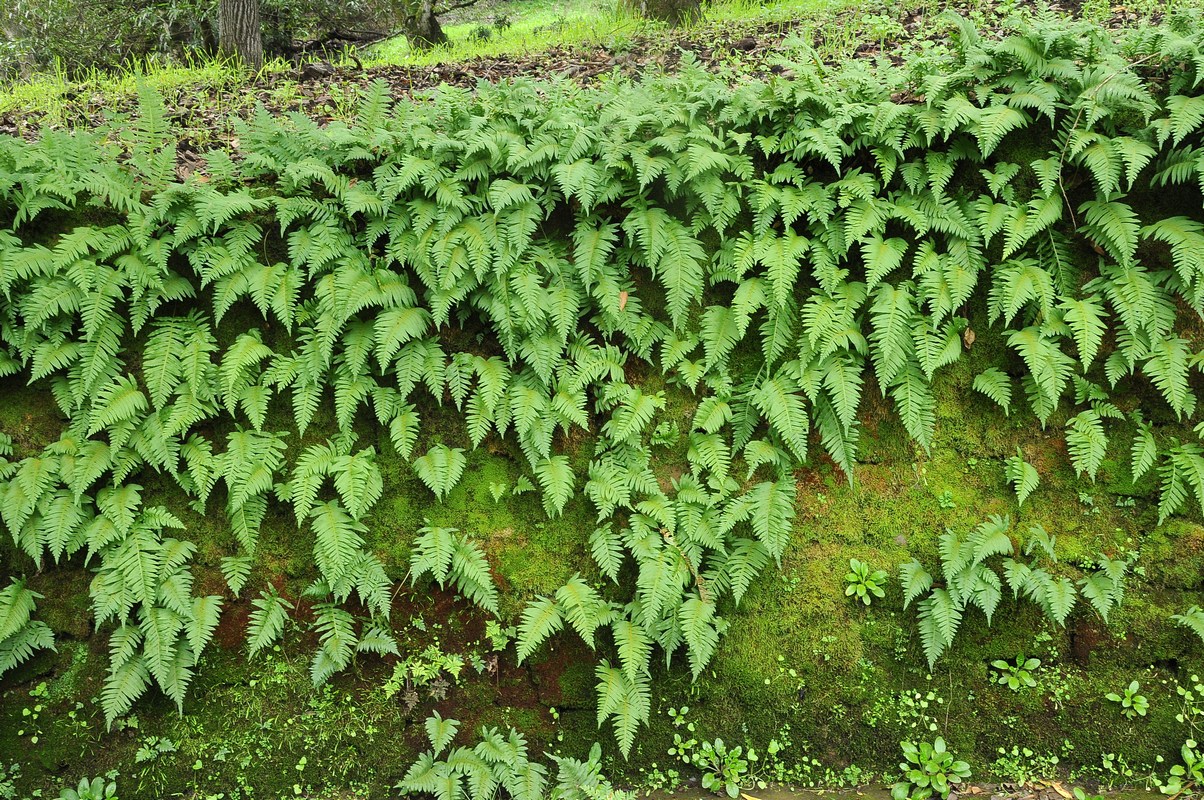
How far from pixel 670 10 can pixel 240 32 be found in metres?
5.70

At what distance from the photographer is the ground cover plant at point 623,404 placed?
171 inches

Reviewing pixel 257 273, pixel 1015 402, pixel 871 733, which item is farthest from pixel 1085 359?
pixel 257 273

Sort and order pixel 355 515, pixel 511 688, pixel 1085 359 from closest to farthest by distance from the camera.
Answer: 1. pixel 1085 359
2. pixel 355 515
3. pixel 511 688

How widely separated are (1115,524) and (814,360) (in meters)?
2.28

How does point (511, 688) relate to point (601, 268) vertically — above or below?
below

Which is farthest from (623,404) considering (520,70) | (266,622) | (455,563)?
(520,70)

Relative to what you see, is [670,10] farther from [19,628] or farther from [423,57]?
[19,628]

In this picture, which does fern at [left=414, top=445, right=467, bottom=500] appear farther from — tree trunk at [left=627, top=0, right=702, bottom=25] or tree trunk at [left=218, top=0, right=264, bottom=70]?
tree trunk at [left=627, top=0, right=702, bottom=25]

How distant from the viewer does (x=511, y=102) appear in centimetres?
464

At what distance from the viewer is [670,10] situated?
9859 mm

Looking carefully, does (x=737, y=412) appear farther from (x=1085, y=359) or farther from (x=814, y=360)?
(x=1085, y=359)

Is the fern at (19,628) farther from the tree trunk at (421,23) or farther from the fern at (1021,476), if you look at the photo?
the tree trunk at (421,23)

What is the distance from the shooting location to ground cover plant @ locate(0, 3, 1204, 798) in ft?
14.2

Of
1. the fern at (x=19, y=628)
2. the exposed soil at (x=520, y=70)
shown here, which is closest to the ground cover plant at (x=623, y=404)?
the fern at (x=19, y=628)
